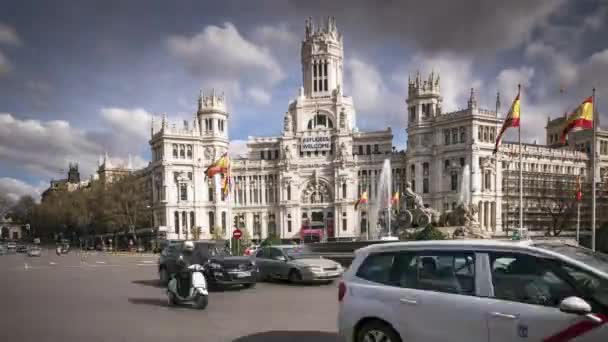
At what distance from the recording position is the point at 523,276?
533 cm

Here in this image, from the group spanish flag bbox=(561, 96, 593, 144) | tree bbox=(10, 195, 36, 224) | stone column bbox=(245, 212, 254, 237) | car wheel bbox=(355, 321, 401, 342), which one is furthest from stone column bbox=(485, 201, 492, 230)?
tree bbox=(10, 195, 36, 224)

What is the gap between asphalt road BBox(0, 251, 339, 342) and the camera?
9.11 m

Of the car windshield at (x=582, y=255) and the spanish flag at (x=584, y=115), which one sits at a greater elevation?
the spanish flag at (x=584, y=115)

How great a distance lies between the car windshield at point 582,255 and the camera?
17.0 ft

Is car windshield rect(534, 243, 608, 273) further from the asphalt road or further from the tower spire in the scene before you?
the tower spire

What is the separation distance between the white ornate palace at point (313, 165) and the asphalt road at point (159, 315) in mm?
58226

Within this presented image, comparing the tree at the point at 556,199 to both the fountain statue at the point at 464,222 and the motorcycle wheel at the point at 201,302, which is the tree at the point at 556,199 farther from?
the motorcycle wheel at the point at 201,302

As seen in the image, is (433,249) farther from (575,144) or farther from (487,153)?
(575,144)

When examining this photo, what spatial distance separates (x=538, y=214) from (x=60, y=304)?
242 ft

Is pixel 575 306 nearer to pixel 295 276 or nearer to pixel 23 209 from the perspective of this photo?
pixel 295 276

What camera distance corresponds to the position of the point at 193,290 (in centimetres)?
1195

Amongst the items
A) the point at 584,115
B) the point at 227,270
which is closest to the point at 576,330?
the point at 227,270

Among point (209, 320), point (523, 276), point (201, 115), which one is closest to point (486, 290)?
point (523, 276)

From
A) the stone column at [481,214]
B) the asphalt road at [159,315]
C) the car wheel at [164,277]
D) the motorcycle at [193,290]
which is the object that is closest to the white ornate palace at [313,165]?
the stone column at [481,214]
